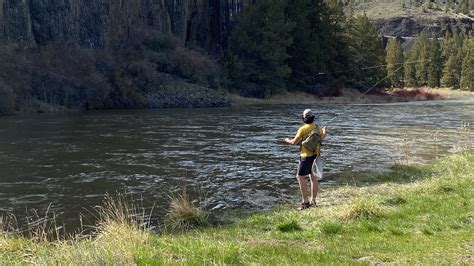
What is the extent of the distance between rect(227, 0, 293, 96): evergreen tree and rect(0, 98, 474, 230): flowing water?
26.4m

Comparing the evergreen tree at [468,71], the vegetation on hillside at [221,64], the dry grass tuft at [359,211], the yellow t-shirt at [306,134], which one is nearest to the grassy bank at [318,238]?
the dry grass tuft at [359,211]

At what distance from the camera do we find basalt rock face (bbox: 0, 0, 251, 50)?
43656 mm

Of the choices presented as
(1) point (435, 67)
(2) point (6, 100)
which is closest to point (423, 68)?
(1) point (435, 67)

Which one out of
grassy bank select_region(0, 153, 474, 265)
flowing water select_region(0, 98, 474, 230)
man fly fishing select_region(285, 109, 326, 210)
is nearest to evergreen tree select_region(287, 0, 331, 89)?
flowing water select_region(0, 98, 474, 230)

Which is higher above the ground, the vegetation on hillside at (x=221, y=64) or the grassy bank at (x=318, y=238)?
the vegetation on hillside at (x=221, y=64)

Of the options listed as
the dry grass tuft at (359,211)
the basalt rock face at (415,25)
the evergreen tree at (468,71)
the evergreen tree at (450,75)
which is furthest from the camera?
the basalt rock face at (415,25)

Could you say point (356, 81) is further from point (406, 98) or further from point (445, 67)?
point (445, 67)

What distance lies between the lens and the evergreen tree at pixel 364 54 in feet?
231

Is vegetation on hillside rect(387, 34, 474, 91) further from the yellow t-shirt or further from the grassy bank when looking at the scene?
the grassy bank

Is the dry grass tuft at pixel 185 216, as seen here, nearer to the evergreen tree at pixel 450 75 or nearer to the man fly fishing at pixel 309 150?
the man fly fishing at pixel 309 150

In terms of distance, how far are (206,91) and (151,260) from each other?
43.1 metres

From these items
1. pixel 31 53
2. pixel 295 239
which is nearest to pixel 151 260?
pixel 295 239

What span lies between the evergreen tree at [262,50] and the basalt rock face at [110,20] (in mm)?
6561

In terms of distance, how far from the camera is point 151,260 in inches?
243
